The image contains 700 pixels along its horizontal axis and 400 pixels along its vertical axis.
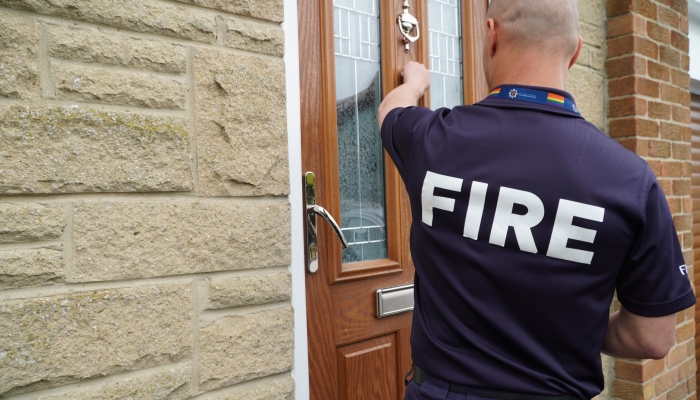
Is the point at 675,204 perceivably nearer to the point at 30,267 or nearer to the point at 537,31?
the point at 537,31

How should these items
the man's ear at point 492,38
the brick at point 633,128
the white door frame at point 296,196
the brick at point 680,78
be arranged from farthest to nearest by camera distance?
the brick at point 680,78 → the brick at point 633,128 → the white door frame at point 296,196 → the man's ear at point 492,38

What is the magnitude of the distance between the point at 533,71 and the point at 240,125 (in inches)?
31.6

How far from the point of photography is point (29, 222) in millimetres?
1312

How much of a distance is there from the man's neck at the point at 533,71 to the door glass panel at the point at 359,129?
0.75 m

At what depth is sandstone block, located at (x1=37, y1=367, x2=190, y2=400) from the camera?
1.37 meters

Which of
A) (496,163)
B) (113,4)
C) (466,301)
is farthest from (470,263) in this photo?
(113,4)

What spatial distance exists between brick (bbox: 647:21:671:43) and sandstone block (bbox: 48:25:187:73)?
2741mm

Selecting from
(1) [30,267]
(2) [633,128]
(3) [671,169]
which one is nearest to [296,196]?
(1) [30,267]

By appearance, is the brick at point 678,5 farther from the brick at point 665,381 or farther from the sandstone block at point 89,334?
the sandstone block at point 89,334

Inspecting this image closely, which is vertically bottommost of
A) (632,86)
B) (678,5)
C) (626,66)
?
(632,86)

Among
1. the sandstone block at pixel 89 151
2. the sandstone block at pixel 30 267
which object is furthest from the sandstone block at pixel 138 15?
the sandstone block at pixel 30 267

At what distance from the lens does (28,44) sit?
1.32m

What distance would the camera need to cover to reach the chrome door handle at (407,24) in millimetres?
2246

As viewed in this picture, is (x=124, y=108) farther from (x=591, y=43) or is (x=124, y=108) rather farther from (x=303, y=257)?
(x=591, y=43)
